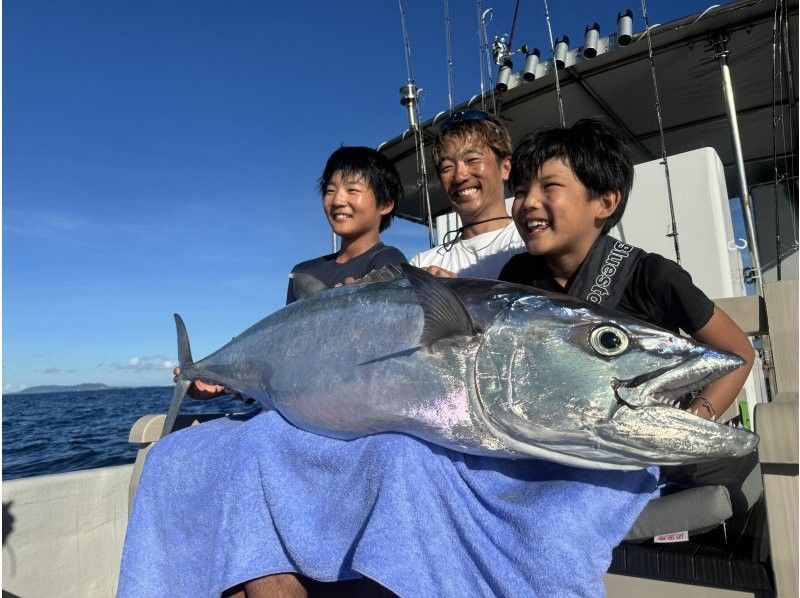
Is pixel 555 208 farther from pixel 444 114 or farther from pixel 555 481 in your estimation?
pixel 444 114

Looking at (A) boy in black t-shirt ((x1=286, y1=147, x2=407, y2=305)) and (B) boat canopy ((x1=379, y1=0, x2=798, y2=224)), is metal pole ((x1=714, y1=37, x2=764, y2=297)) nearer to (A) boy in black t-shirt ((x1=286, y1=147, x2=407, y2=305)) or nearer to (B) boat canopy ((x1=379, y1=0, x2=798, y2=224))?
Result: (B) boat canopy ((x1=379, y1=0, x2=798, y2=224))

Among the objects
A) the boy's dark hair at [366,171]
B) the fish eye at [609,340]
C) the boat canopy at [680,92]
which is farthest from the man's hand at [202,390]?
the boat canopy at [680,92]

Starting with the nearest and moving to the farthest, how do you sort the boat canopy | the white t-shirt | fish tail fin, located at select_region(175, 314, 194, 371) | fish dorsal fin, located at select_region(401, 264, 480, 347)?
fish dorsal fin, located at select_region(401, 264, 480, 347) < fish tail fin, located at select_region(175, 314, 194, 371) < the white t-shirt < the boat canopy

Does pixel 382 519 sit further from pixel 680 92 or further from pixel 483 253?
pixel 680 92

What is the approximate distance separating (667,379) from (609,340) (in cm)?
15

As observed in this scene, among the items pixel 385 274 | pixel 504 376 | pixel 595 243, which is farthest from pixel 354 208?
pixel 504 376

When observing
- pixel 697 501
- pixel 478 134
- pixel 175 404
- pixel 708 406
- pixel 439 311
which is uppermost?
pixel 478 134

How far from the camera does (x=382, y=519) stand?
122 centimetres

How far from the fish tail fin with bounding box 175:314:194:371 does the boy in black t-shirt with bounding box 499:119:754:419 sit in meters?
1.56

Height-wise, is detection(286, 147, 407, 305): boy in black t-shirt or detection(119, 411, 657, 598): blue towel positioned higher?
detection(286, 147, 407, 305): boy in black t-shirt

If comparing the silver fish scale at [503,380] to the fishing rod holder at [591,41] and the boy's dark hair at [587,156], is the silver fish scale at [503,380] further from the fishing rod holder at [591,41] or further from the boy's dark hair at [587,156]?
the fishing rod holder at [591,41]

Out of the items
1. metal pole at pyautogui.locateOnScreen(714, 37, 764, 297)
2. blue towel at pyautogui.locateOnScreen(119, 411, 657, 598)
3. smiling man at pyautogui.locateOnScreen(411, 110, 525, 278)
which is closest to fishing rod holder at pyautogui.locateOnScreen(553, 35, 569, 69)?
metal pole at pyautogui.locateOnScreen(714, 37, 764, 297)

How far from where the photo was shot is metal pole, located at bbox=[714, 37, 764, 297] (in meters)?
3.80

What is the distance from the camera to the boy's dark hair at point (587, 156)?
1905mm
